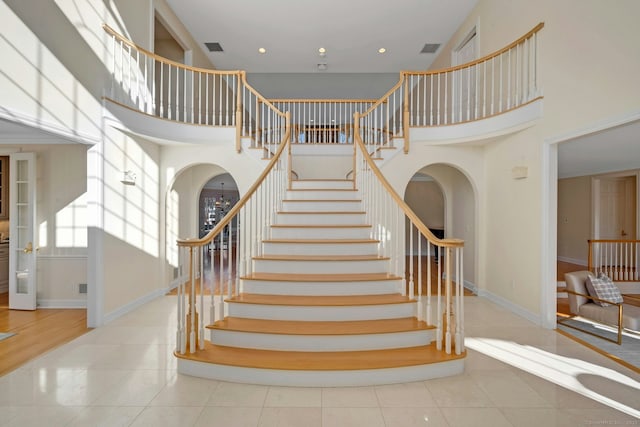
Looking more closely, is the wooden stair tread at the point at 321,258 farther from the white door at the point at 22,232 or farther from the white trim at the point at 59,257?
the white door at the point at 22,232

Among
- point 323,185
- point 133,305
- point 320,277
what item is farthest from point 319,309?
point 133,305

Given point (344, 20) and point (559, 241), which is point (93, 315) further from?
point (559, 241)

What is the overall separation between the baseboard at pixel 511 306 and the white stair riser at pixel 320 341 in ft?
7.46

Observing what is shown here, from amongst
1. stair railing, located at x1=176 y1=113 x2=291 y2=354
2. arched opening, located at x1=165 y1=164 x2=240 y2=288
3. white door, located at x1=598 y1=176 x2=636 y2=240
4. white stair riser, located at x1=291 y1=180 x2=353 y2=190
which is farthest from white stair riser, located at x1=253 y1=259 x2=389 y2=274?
white door, located at x1=598 y1=176 x2=636 y2=240

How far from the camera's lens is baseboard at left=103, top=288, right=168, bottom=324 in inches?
171

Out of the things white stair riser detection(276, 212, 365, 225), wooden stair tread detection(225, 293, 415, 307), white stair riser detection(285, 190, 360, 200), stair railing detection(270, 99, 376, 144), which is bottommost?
wooden stair tread detection(225, 293, 415, 307)

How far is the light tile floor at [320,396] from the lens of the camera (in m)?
2.33

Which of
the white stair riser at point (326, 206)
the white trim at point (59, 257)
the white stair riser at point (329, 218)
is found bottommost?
the white trim at point (59, 257)

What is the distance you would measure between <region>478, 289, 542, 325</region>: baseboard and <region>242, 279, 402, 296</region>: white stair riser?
227 cm

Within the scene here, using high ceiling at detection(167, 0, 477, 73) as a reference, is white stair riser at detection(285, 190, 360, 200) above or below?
below

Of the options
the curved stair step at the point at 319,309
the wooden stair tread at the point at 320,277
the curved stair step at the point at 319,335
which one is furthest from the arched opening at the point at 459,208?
the curved stair step at the point at 319,335

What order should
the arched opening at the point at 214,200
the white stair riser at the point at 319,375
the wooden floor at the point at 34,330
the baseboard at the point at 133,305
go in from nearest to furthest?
the white stair riser at the point at 319,375
the wooden floor at the point at 34,330
the baseboard at the point at 133,305
the arched opening at the point at 214,200

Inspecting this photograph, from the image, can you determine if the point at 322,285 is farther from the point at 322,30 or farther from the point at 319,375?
the point at 322,30

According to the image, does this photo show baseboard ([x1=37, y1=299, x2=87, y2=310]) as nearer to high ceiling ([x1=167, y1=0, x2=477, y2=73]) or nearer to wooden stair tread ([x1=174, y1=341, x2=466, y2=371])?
wooden stair tread ([x1=174, y1=341, x2=466, y2=371])
